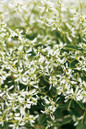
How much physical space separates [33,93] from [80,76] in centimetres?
16

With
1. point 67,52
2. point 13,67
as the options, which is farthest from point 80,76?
point 13,67

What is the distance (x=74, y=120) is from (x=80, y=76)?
0.15 meters

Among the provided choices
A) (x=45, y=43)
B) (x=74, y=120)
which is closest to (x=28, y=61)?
(x=45, y=43)

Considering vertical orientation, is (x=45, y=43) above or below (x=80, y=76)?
above

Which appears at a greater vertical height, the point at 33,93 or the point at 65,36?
the point at 65,36

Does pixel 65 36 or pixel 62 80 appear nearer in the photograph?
pixel 62 80

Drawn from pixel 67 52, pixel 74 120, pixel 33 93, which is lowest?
pixel 74 120

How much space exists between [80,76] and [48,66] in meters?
0.12

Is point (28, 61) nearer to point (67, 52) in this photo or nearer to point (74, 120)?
point (67, 52)

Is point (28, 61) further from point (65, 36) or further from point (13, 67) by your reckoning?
point (65, 36)

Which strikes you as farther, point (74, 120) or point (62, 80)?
point (74, 120)

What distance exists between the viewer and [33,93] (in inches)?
30.6

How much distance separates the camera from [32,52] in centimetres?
79

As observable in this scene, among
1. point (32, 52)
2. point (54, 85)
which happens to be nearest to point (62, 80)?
point (54, 85)
